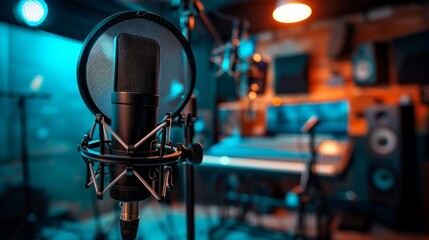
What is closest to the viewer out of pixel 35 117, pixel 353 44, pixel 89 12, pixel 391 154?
pixel 89 12

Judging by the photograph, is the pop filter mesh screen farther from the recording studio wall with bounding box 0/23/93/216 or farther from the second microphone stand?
the recording studio wall with bounding box 0/23/93/216

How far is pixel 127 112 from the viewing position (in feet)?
1.47

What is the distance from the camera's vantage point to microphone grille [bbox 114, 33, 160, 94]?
0.46m

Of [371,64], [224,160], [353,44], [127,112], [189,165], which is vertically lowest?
[224,160]

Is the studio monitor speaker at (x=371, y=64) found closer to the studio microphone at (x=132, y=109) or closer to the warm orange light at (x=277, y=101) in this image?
the warm orange light at (x=277, y=101)

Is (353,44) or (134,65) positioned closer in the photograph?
(134,65)

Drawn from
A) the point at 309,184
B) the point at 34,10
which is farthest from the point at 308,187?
the point at 34,10

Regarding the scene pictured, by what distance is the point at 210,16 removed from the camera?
53.5 inches

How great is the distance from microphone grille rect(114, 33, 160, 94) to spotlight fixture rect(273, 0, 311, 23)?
668mm

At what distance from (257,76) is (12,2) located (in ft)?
4.40

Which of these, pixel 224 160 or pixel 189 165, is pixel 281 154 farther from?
pixel 189 165

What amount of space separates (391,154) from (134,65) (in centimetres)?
262

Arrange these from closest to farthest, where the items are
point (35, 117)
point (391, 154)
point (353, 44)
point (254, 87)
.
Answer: point (254, 87)
point (391, 154)
point (35, 117)
point (353, 44)

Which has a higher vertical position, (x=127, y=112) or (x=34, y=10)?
(x=34, y=10)
